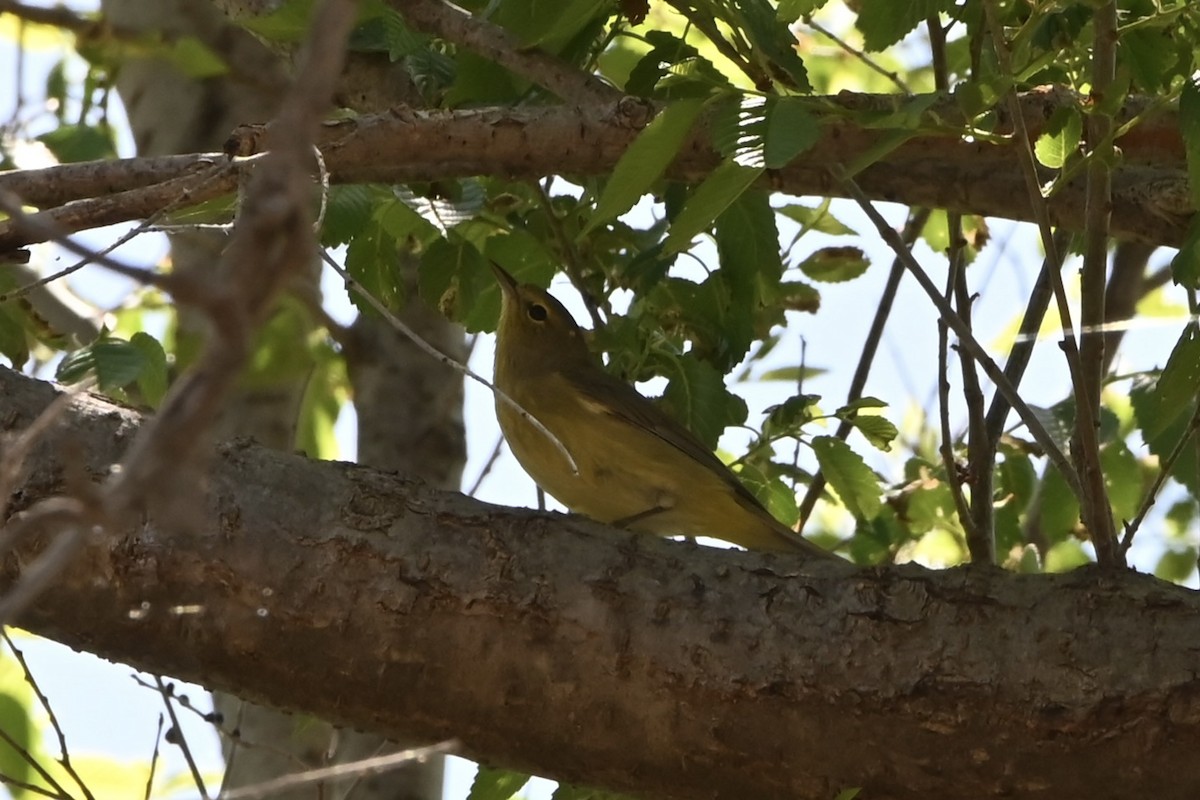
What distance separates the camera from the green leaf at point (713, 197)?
2.63m

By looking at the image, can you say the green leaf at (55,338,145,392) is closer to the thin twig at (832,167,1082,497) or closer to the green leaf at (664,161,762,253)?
→ the green leaf at (664,161,762,253)

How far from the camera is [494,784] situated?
3.25 metres

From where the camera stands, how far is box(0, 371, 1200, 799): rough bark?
2.73 m

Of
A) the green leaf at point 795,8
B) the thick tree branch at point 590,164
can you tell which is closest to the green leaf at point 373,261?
the thick tree branch at point 590,164

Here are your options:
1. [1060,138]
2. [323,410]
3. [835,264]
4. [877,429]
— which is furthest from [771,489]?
[323,410]

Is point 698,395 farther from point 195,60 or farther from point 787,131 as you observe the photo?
point 195,60

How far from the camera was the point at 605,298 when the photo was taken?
4.42 metres

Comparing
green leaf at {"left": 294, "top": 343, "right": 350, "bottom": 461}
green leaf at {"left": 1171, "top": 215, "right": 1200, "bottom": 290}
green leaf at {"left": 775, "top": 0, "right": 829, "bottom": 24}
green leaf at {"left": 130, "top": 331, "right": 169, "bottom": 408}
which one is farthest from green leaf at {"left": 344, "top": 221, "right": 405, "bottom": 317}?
green leaf at {"left": 294, "top": 343, "right": 350, "bottom": 461}

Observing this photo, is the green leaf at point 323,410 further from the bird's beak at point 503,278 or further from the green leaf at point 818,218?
the green leaf at point 818,218

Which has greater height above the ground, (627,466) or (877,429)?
(627,466)

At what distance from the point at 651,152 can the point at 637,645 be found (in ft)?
3.32

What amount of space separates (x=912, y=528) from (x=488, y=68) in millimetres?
2216

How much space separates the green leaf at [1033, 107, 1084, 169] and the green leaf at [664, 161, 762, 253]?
63 centimetres

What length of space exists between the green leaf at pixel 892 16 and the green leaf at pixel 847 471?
5.18 ft
